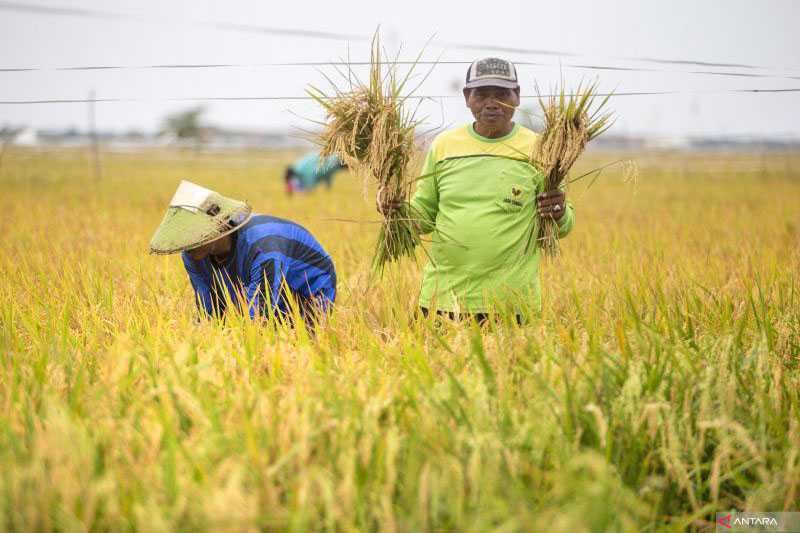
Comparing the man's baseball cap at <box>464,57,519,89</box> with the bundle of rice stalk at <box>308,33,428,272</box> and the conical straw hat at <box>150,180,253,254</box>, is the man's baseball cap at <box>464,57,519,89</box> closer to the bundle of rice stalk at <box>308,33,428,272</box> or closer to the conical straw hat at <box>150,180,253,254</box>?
the bundle of rice stalk at <box>308,33,428,272</box>

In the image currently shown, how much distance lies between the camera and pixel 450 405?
1.58 m

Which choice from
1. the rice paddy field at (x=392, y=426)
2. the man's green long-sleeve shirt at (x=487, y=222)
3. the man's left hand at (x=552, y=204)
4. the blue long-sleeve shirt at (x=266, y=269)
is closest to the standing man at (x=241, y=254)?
the blue long-sleeve shirt at (x=266, y=269)

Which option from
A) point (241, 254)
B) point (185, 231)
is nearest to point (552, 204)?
point (241, 254)

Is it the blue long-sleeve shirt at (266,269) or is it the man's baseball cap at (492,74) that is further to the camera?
the blue long-sleeve shirt at (266,269)

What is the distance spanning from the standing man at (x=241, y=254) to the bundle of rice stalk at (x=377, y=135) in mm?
441

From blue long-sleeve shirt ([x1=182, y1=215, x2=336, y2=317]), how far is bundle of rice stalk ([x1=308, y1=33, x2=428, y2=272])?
0.44m

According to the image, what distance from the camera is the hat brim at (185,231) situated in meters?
2.31

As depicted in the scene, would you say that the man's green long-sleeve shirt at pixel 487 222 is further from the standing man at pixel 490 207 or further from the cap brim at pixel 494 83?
the cap brim at pixel 494 83

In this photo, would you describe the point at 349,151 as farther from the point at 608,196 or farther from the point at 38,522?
the point at 608,196

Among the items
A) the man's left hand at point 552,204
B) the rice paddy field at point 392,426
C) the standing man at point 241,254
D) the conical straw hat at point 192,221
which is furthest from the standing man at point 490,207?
the conical straw hat at point 192,221

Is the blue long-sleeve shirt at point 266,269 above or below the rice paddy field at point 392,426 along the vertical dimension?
above

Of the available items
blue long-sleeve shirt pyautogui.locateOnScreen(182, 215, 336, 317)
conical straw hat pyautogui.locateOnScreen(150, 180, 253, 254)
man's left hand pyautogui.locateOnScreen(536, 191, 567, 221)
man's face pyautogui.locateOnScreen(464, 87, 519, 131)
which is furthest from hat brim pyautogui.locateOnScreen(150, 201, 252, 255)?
man's left hand pyautogui.locateOnScreen(536, 191, 567, 221)

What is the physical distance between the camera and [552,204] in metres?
2.36

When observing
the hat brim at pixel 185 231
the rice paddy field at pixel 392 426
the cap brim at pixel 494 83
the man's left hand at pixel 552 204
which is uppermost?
the cap brim at pixel 494 83
